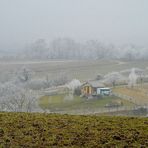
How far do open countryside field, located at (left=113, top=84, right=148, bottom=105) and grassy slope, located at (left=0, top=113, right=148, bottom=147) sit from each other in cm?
678

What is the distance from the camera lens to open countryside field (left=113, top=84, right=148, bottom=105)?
10839 millimetres

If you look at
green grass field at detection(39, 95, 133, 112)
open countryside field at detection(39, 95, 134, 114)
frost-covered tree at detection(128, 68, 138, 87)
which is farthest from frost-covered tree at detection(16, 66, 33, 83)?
frost-covered tree at detection(128, 68, 138, 87)

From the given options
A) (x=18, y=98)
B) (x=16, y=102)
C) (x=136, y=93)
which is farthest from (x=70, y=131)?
(x=136, y=93)

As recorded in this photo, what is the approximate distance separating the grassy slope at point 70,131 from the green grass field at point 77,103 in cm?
654

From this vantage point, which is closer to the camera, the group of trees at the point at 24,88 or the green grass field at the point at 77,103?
the group of trees at the point at 24,88

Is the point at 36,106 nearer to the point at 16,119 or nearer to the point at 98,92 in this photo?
the point at 98,92

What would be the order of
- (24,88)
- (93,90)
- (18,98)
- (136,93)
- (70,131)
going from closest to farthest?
(70,131), (18,98), (93,90), (136,93), (24,88)

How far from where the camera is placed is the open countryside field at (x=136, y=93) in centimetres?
1084

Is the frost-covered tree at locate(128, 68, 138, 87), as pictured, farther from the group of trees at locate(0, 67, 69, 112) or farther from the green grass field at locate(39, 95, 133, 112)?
the group of trees at locate(0, 67, 69, 112)

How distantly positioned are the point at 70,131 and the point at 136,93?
29.4ft

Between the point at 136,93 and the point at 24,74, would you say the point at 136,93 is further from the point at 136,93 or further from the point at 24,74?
the point at 24,74

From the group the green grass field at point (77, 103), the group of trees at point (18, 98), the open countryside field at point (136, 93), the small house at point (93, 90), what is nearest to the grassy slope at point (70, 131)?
the group of trees at point (18, 98)

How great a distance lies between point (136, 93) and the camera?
11.9 m

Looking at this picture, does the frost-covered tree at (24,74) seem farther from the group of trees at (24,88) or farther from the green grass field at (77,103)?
the green grass field at (77,103)
